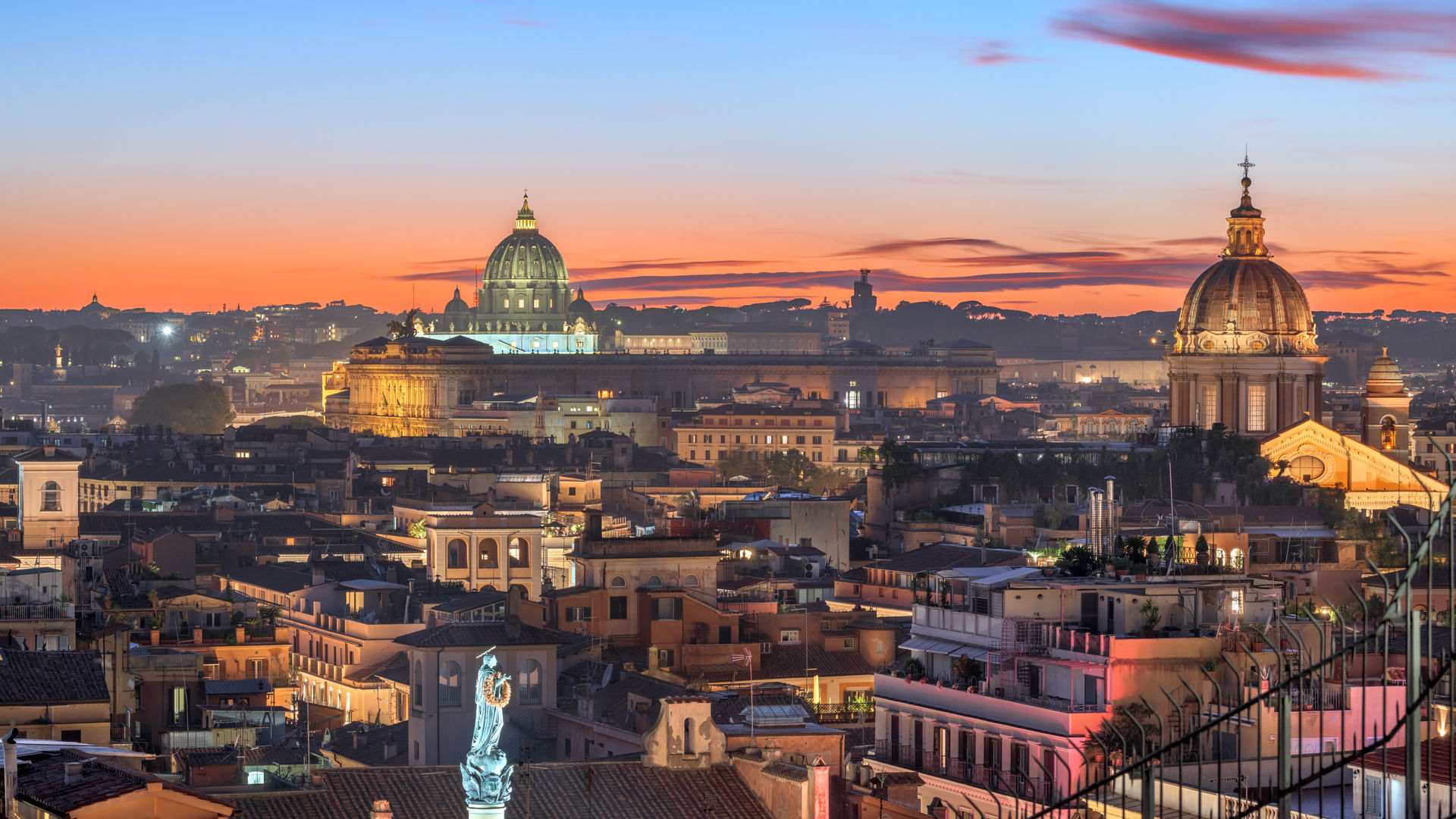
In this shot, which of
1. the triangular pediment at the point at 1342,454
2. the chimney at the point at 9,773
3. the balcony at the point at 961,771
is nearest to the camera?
the chimney at the point at 9,773

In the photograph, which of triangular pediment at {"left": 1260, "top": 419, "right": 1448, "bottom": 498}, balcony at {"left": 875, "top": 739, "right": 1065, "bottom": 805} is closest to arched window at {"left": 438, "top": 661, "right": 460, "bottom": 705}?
balcony at {"left": 875, "top": 739, "right": 1065, "bottom": 805}

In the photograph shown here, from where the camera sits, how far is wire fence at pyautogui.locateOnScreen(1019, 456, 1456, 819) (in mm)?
12406

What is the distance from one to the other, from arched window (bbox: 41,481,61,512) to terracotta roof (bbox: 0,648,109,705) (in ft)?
112

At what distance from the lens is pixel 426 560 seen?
59219 millimetres

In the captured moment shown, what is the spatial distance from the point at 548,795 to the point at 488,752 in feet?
23.5

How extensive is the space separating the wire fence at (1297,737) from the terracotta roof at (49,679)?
28.0ft

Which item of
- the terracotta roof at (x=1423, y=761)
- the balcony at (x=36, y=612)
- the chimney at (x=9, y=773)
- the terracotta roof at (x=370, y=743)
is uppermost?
the chimney at (x=9, y=773)

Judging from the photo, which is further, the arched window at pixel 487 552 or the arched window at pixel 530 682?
the arched window at pixel 487 552

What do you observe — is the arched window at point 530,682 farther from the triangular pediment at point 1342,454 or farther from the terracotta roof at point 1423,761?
the triangular pediment at point 1342,454

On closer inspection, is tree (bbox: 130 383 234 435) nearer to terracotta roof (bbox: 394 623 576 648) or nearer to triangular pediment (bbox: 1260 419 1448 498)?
triangular pediment (bbox: 1260 419 1448 498)

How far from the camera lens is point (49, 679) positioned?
2725cm

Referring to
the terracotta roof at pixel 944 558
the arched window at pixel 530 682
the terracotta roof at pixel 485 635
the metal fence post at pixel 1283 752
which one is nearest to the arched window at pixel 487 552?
the terracotta roof at pixel 944 558

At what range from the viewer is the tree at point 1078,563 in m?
31.6

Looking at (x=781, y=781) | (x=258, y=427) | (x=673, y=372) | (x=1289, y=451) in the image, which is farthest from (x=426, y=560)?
(x=673, y=372)
